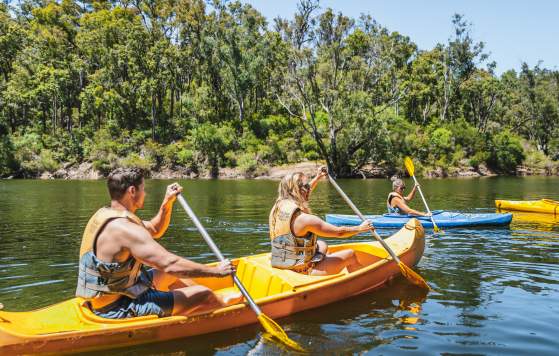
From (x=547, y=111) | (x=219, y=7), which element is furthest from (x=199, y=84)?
(x=547, y=111)

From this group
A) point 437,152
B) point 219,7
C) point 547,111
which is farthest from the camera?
point 547,111

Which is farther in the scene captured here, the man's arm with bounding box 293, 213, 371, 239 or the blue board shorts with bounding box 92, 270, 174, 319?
the man's arm with bounding box 293, 213, 371, 239

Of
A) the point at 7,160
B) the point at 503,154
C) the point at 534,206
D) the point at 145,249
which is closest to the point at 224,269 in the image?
the point at 145,249

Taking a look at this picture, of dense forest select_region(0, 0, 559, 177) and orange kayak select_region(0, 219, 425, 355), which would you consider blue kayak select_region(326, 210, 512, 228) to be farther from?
dense forest select_region(0, 0, 559, 177)

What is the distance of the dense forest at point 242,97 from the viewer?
4066 cm

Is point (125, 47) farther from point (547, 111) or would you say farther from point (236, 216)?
point (547, 111)

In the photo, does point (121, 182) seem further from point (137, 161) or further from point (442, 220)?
point (137, 161)

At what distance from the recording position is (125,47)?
153 feet

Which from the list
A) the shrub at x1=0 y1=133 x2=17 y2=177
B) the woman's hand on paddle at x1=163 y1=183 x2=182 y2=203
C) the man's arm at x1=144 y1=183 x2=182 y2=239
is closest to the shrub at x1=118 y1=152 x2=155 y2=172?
the shrub at x1=0 y1=133 x2=17 y2=177

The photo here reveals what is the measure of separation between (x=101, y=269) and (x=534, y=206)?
47.0ft

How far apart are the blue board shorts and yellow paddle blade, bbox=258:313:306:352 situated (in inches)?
37.3

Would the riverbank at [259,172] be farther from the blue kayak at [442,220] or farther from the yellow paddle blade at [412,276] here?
the yellow paddle blade at [412,276]

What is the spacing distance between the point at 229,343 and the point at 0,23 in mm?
58948

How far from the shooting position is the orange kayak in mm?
4305
